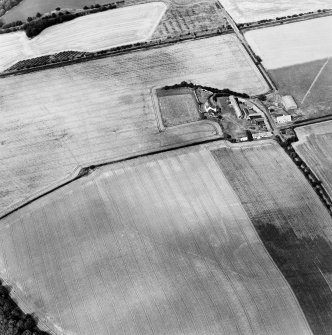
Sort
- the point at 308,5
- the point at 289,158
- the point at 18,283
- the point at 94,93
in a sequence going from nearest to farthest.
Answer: the point at 18,283 → the point at 289,158 → the point at 94,93 → the point at 308,5

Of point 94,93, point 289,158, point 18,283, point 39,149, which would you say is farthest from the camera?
point 94,93

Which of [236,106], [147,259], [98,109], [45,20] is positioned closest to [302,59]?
[236,106]

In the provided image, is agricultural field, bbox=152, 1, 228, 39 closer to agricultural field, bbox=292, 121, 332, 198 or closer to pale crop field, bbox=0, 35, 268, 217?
pale crop field, bbox=0, 35, 268, 217

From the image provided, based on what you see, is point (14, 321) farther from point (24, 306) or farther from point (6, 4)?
point (6, 4)

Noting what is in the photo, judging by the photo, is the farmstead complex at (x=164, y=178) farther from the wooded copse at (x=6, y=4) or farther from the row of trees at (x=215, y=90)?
the wooded copse at (x=6, y=4)

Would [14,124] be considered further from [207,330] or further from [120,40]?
[207,330]

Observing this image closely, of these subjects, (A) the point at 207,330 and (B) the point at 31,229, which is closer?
(A) the point at 207,330

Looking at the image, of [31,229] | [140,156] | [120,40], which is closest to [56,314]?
[31,229]
